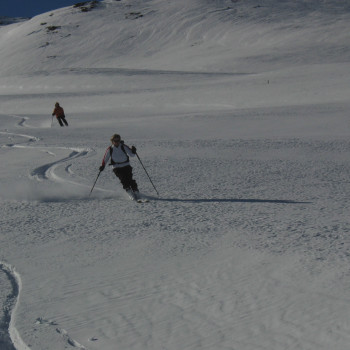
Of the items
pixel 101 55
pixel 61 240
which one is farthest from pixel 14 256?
pixel 101 55

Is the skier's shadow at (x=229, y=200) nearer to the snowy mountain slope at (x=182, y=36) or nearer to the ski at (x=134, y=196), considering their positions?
the ski at (x=134, y=196)

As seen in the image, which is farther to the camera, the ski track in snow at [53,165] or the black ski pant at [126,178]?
the ski track in snow at [53,165]

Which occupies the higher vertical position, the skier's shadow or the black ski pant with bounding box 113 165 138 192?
the black ski pant with bounding box 113 165 138 192

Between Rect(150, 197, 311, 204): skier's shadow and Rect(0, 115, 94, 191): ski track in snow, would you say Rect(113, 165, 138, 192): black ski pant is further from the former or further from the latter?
Rect(0, 115, 94, 191): ski track in snow

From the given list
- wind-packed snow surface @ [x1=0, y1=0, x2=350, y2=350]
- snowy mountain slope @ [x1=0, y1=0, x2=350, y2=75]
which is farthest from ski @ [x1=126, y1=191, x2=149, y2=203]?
snowy mountain slope @ [x1=0, y1=0, x2=350, y2=75]

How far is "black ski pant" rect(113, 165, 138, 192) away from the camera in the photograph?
818 cm

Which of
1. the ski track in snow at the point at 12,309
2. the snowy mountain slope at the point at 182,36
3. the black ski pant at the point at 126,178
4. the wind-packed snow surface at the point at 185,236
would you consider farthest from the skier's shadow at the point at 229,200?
the snowy mountain slope at the point at 182,36

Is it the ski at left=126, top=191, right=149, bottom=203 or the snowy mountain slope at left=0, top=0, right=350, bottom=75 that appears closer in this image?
the ski at left=126, top=191, right=149, bottom=203

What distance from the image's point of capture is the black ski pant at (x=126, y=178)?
8.18 meters

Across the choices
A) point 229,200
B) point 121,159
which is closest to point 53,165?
point 121,159

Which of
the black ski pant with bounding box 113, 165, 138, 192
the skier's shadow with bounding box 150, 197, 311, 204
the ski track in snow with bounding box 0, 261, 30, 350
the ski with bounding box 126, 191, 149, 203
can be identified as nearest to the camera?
the ski track in snow with bounding box 0, 261, 30, 350

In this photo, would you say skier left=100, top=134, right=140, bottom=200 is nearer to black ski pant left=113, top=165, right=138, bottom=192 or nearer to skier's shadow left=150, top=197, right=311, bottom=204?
black ski pant left=113, top=165, right=138, bottom=192

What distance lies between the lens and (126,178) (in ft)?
27.0

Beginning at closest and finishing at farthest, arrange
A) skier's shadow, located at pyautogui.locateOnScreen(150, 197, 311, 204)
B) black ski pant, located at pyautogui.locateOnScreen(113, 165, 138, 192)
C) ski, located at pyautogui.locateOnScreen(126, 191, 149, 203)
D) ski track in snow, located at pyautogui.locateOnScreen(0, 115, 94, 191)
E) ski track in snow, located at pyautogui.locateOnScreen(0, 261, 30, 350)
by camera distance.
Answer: ski track in snow, located at pyautogui.locateOnScreen(0, 261, 30, 350) < skier's shadow, located at pyautogui.locateOnScreen(150, 197, 311, 204) < ski, located at pyautogui.locateOnScreen(126, 191, 149, 203) < black ski pant, located at pyautogui.locateOnScreen(113, 165, 138, 192) < ski track in snow, located at pyautogui.locateOnScreen(0, 115, 94, 191)
